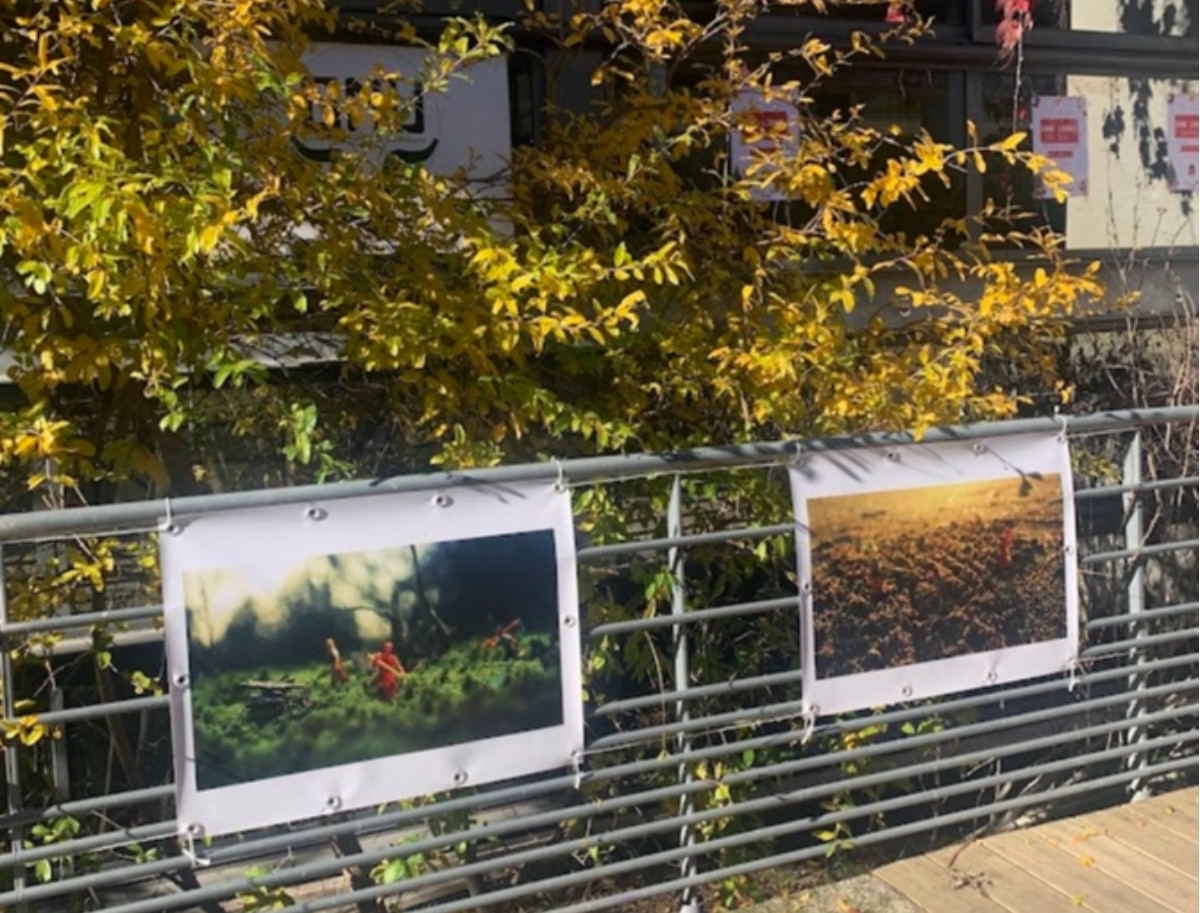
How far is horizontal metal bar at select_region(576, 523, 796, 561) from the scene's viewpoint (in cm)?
335

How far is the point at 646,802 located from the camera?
3.57 m

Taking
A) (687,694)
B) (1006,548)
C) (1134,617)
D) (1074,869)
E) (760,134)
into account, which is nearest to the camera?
(687,694)

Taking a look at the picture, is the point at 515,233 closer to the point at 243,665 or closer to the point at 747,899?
the point at 243,665

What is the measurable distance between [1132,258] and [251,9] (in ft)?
14.1

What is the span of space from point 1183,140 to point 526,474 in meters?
4.75

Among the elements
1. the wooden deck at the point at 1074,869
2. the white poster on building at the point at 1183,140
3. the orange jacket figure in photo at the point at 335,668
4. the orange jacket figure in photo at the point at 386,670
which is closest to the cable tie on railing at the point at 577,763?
the orange jacket figure in photo at the point at 386,670

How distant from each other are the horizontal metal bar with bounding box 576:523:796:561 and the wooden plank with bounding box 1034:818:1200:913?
1.52 meters

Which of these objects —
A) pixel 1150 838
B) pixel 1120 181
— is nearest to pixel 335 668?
pixel 1150 838

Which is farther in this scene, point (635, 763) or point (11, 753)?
point (635, 763)

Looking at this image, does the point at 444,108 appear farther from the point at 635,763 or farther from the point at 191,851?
the point at 191,851

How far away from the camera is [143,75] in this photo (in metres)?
3.22

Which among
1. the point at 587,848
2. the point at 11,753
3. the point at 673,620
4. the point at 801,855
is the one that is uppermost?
the point at 673,620

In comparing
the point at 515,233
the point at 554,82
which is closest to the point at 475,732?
the point at 515,233

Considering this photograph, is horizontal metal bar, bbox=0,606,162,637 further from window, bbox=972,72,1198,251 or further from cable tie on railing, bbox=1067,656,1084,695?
window, bbox=972,72,1198,251
